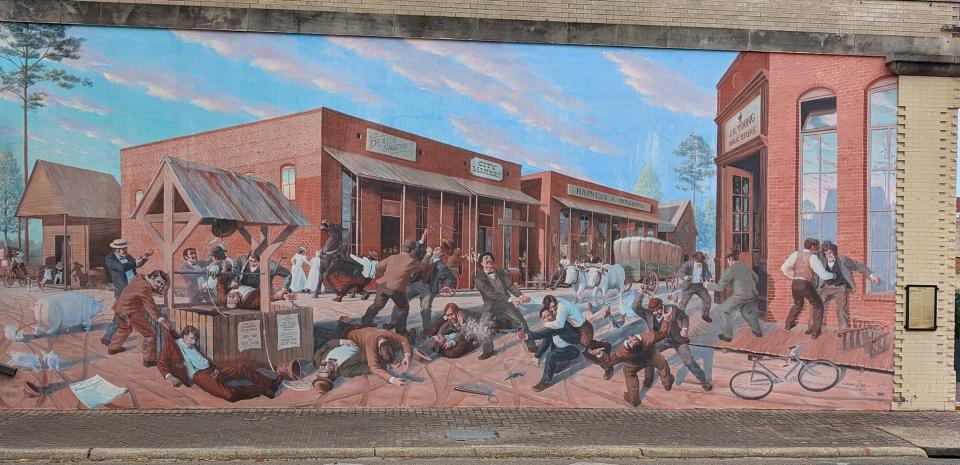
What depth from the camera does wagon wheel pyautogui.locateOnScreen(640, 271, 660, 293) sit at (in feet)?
32.9

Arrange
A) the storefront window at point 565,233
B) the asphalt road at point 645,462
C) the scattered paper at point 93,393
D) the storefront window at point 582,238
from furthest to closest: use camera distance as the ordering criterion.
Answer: the storefront window at point 565,233, the storefront window at point 582,238, the scattered paper at point 93,393, the asphalt road at point 645,462

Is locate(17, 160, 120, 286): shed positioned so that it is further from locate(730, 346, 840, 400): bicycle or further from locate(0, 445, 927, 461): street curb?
locate(730, 346, 840, 400): bicycle

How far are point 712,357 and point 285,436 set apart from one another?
6296 millimetres

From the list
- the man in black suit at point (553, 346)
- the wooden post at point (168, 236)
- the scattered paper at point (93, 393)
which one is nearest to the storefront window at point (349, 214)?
the wooden post at point (168, 236)

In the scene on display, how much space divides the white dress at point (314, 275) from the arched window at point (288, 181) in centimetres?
105

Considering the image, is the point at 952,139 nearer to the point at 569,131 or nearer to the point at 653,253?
the point at 653,253

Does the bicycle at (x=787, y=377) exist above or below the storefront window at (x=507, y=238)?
below

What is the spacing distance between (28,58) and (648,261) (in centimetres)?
960

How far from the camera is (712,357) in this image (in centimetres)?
996

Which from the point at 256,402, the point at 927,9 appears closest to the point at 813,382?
the point at 927,9

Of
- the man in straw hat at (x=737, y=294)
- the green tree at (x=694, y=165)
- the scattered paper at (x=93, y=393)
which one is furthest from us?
the green tree at (x=694, y=165)

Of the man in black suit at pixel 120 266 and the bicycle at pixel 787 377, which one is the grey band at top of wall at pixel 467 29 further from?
the bicycle at pixel 787 377

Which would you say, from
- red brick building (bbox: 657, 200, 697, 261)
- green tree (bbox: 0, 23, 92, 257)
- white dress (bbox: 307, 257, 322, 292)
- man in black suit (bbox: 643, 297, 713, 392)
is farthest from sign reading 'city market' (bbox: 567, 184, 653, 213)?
green tree (bbox: 0, 23, 92, 257)

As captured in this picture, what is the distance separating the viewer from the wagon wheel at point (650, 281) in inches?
395
